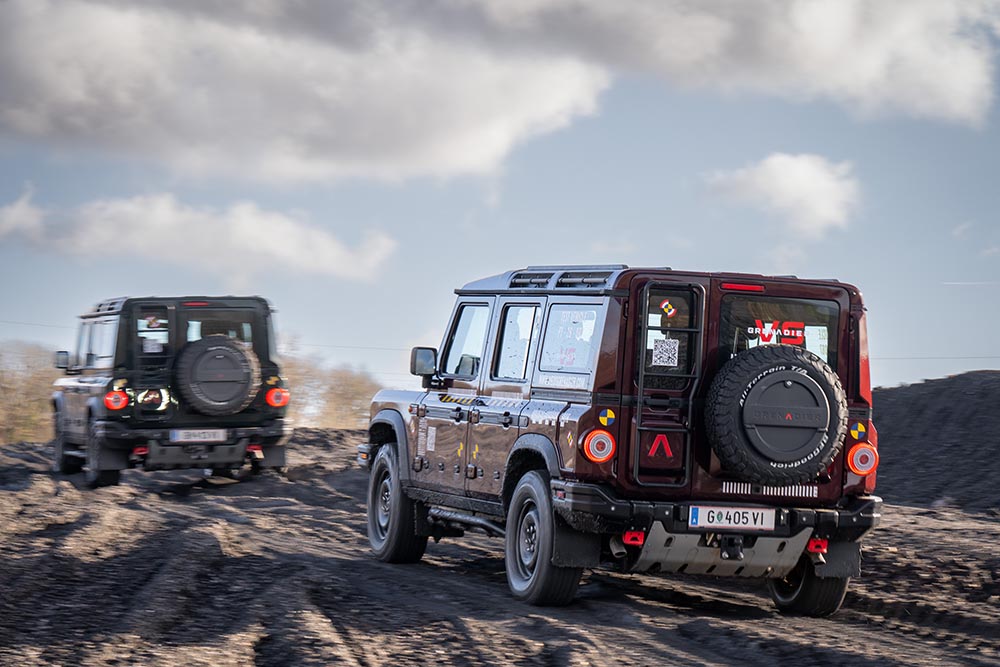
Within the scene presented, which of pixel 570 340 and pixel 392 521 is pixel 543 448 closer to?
pixel 570 340

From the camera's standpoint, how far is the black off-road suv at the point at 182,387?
15867 mm

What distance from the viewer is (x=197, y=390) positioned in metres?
15.9

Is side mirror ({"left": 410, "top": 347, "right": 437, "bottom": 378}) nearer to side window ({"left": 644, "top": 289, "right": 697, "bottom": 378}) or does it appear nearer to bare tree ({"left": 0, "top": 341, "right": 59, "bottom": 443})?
side window ({"left": 644, "top": 289, "right": 697, "bottom": 378})

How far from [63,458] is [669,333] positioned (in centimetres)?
1265

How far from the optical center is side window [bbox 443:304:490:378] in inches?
390

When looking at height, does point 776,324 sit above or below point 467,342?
Result: above

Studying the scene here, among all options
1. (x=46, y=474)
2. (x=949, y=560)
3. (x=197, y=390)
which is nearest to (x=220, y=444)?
(x=197, y=390)

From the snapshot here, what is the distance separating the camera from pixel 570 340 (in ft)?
27.5

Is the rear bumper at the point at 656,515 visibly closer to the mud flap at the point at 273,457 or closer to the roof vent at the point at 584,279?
the roof vent at the point at 584,279

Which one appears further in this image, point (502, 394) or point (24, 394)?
point (24, 394)

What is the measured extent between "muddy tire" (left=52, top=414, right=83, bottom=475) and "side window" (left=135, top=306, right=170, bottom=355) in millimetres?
3067

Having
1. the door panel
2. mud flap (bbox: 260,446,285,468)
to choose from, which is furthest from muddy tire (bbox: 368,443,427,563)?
mud flap (bbox: 260,446,285,468)

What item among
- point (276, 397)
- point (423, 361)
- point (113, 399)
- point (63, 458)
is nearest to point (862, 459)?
point (423, 361)

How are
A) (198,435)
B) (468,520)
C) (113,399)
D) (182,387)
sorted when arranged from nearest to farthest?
(468,520)
(182,387)
(113,399)
(198,435)
